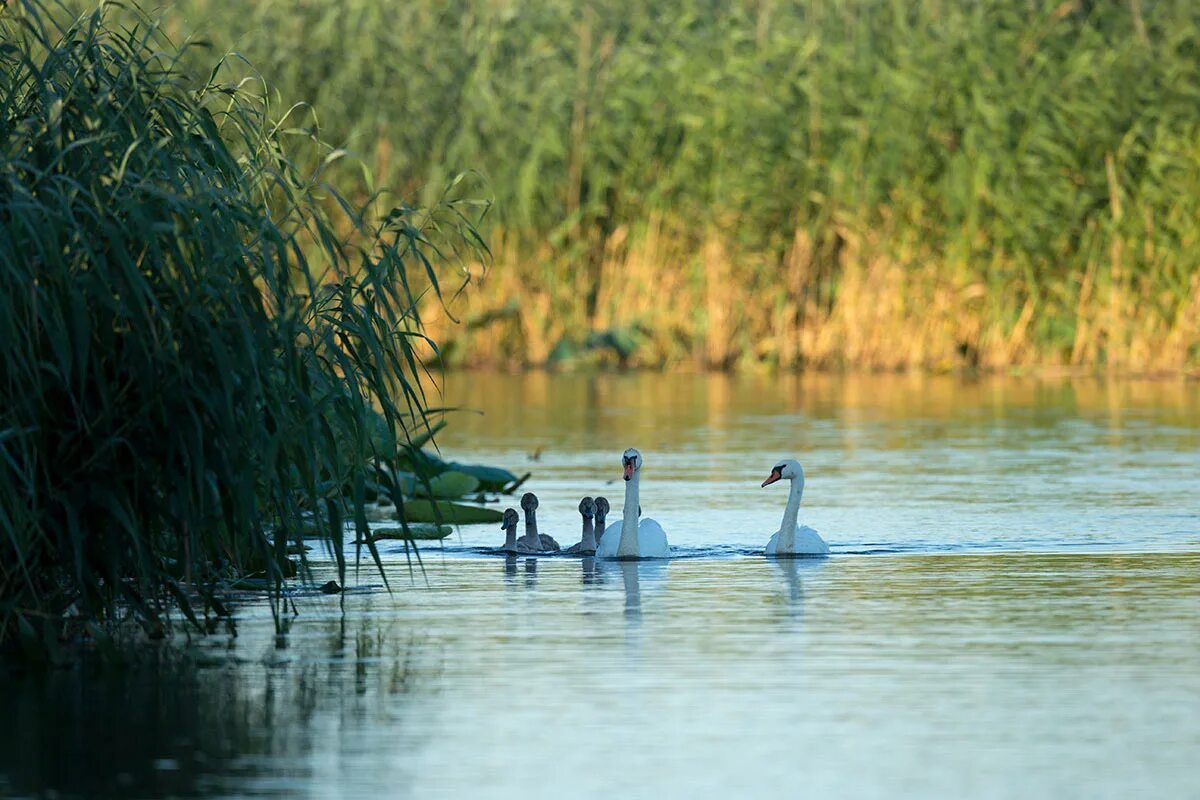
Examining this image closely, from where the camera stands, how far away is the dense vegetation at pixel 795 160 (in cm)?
2322

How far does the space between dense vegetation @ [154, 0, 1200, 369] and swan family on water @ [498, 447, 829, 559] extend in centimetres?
1275

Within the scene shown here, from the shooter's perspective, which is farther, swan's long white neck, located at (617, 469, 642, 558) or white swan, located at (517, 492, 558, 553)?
white swan, located at (517, 492, 558, 553)

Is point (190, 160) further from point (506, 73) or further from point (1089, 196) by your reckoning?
point (506, 73)

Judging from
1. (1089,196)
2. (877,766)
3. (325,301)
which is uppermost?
(1089,196)

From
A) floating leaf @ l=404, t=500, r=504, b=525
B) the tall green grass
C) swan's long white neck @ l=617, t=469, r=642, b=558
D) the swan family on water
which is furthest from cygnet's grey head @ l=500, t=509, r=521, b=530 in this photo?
the tall green grass

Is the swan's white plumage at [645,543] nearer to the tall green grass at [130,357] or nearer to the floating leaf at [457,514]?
the floating leaf at [457,514]

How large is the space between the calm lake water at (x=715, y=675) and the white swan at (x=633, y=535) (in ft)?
0.52

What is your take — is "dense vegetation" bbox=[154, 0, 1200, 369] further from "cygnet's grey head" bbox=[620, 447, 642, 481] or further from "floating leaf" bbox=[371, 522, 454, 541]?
"cygnet's grey head" bbox=[620, 447, 642, 481]

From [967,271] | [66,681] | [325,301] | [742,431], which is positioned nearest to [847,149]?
[967,271]

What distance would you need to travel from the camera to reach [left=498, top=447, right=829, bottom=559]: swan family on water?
416 inches

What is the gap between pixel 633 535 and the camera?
1057cm

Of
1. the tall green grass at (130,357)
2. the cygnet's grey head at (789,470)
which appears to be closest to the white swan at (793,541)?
the cygnet's grey head at (789,470)

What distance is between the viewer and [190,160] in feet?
26.8

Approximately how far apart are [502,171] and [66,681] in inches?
733
